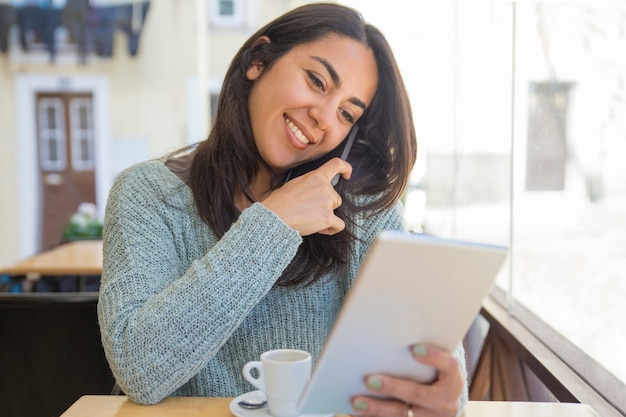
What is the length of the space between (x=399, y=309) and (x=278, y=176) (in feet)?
2.36

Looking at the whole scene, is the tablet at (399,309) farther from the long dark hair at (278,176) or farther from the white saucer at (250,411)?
the long dark hair at (278,176)

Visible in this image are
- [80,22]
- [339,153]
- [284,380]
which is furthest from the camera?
[80,22]

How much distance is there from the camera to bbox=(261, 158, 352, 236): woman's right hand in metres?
1.01

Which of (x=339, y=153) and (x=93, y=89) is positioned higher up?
(x=93, y=89)

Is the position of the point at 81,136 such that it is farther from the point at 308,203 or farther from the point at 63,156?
the point at 308,203

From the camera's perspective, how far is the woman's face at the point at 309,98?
1188 millimetres

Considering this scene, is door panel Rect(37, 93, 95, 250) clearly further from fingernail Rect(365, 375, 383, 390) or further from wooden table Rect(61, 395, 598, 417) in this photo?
fingernail Rect(365, 375, 383, 390)

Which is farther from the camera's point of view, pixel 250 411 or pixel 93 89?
pixel 93 89

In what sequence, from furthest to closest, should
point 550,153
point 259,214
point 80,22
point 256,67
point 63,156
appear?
point 63,156
point 80,22
point 550,153
point 256,67
point 259,214

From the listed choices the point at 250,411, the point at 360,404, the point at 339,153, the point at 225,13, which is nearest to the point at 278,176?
the point at 339,153

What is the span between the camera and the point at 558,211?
158 cm

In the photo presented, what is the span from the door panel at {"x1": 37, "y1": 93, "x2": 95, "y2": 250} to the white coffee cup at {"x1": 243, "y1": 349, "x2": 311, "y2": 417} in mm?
6447

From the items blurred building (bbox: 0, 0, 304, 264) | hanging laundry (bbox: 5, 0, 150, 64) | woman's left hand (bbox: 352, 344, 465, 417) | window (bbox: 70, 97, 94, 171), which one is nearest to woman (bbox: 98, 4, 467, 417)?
woman's left hand (bbox: 352, 344, 465, 417)

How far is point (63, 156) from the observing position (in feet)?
22.6
